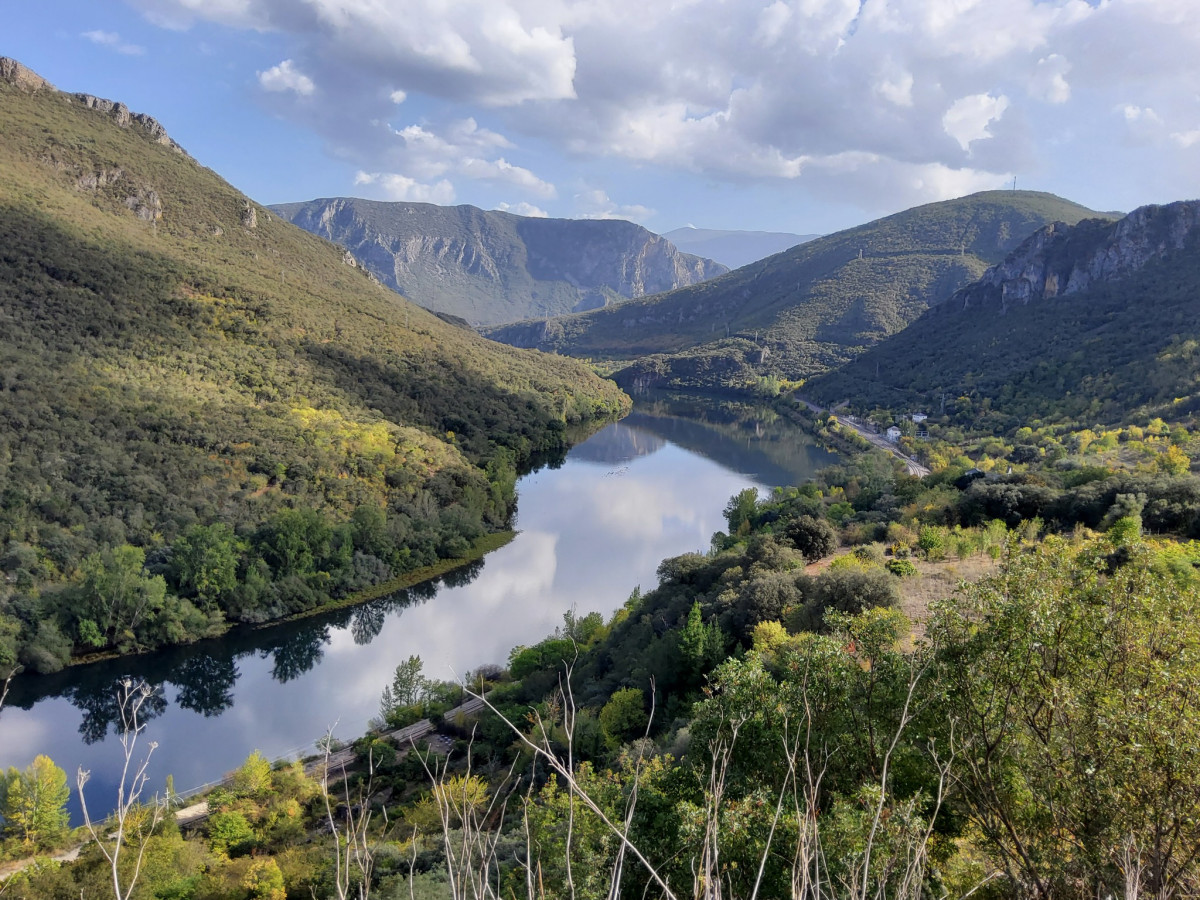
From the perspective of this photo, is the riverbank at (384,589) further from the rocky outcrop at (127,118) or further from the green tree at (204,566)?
the rocky outcrop at (127,118)

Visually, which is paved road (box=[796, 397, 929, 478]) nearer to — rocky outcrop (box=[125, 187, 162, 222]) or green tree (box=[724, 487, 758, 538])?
green tree (box=[724, 487, 758, 538])

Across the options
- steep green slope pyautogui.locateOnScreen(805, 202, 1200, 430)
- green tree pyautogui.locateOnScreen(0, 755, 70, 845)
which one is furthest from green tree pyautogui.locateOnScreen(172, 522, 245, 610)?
steep green slope pyautogui.locateOnScreen(805, 202, 1200, 430)

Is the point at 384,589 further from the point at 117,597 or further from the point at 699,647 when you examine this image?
the point at 699,647

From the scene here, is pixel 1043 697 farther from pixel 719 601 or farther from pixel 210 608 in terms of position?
pixel 210 608

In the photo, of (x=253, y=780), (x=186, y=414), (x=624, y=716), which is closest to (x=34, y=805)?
(x=253, y=780)

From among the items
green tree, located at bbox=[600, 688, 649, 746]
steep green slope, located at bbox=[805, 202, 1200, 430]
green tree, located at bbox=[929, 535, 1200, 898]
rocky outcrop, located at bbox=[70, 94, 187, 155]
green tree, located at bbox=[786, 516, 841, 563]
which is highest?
rocky outcrop, located at bbox=[70, 94, 187, 155]

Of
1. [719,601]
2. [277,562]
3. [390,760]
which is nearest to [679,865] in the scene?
[719,601]
